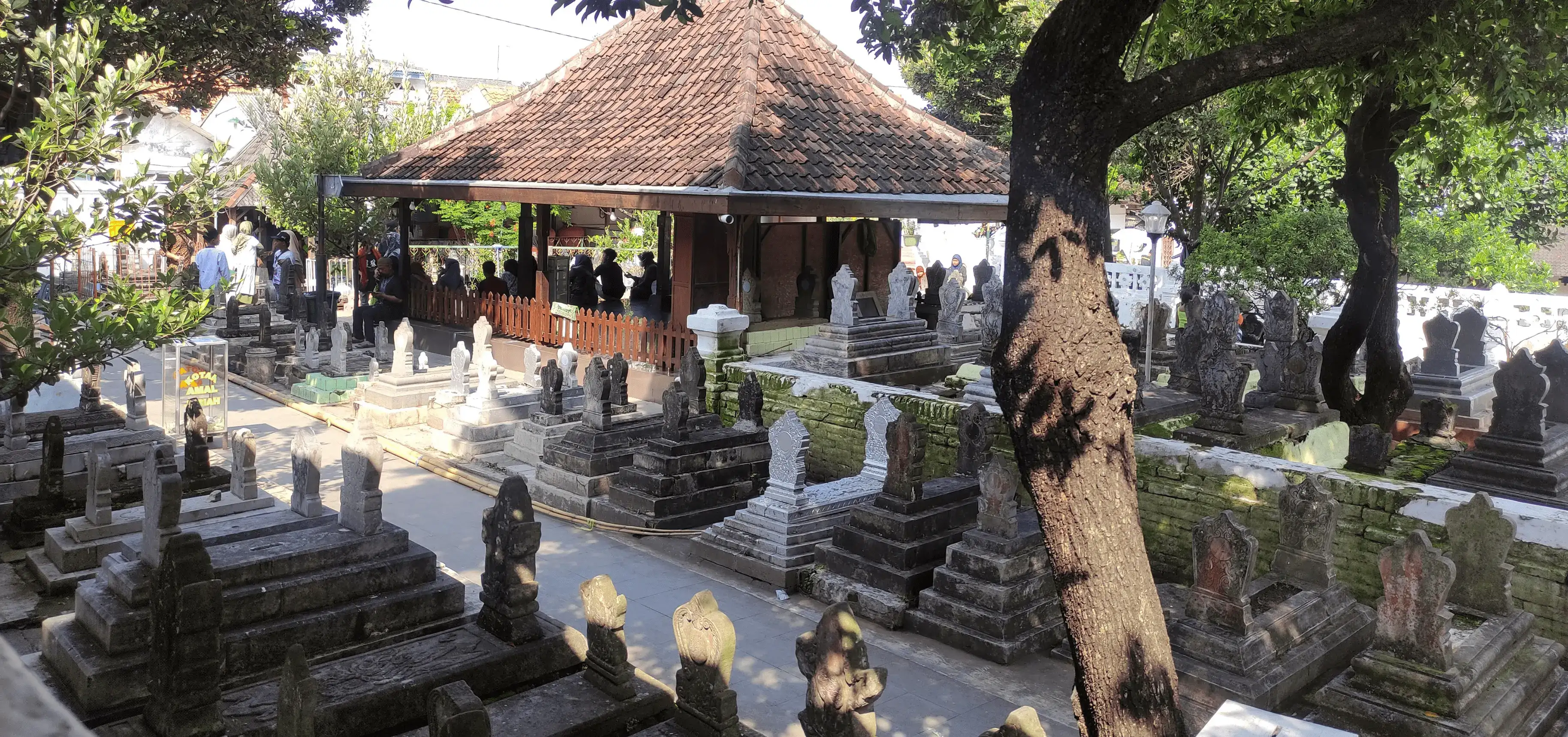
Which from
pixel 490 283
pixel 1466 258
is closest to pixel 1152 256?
pixel 1466 258

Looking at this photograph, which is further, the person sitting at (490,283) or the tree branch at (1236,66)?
the person sitting at (490,283)

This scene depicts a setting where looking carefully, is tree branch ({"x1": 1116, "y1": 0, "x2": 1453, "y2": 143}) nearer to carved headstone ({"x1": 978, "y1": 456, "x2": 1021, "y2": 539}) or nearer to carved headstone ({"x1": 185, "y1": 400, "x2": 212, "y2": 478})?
carved headstone ({"x1": 978, "y1": 456, "x2": 1021, "y2": 539})

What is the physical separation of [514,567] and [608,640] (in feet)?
2.65

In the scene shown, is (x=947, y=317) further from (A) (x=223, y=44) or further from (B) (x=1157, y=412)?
(A) (x=223, y=44)

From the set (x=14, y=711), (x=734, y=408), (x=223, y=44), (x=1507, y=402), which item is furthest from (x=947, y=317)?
(x=14, y=711)

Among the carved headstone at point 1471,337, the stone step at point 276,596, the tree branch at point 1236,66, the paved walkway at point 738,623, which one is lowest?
the paved walkway at point 738,623

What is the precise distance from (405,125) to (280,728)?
21959mm

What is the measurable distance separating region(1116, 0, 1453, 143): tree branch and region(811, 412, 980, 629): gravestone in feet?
13.9

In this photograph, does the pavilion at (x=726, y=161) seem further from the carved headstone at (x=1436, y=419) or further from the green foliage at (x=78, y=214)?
the green foliage at (x=78, y=214)

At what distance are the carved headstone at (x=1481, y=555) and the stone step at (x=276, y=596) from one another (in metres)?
6.39

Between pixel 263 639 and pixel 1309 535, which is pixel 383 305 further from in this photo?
pixel 1309 535

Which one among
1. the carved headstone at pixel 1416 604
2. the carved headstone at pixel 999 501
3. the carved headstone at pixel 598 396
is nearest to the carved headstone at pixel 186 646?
the carved headstone at pixel 999 501

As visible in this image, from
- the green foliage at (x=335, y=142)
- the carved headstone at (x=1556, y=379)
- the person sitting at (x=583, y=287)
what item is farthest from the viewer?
the green foliage at (x=335, y=142)

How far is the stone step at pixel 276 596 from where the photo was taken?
18.7ft
